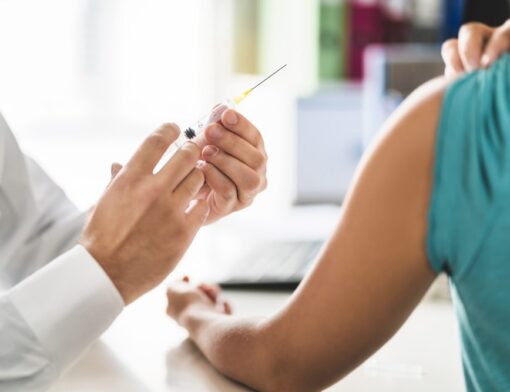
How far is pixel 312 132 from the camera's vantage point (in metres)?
2.29

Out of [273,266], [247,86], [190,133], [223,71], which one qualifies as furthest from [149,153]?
[223,71]

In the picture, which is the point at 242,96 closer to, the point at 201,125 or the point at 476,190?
the point at 201,125

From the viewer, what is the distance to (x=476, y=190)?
2.08 ft

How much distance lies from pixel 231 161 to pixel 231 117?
63 mm

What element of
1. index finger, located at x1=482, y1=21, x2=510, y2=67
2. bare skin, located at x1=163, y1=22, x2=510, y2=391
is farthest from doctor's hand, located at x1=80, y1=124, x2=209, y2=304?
index finger, located at x1=482, y1=21, x2=510, y2=67

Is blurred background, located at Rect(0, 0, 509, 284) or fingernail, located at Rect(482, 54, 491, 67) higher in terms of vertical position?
fingernail, located at Rect(482, 54, 491, 67)

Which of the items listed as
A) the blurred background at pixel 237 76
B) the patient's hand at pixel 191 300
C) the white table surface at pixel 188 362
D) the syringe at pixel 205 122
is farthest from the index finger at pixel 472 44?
the blurred background at pixel 237 76

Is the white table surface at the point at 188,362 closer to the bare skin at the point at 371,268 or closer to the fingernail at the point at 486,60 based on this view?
the bare skin at the point at 371,268

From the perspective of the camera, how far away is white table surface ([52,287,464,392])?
→ 0.90m

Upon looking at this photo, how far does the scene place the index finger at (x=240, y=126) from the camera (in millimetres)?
1016

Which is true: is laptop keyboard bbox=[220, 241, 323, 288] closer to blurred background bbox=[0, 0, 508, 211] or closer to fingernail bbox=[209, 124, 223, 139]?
fingernail bbox=[209, 124, 223, 139]

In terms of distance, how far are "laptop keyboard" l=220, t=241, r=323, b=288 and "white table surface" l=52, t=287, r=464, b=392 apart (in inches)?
5.1

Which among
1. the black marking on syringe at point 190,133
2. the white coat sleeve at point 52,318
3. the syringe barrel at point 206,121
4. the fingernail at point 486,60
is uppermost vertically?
the fingernail at point 486,60

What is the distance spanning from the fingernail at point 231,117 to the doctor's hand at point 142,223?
0.16 metres
